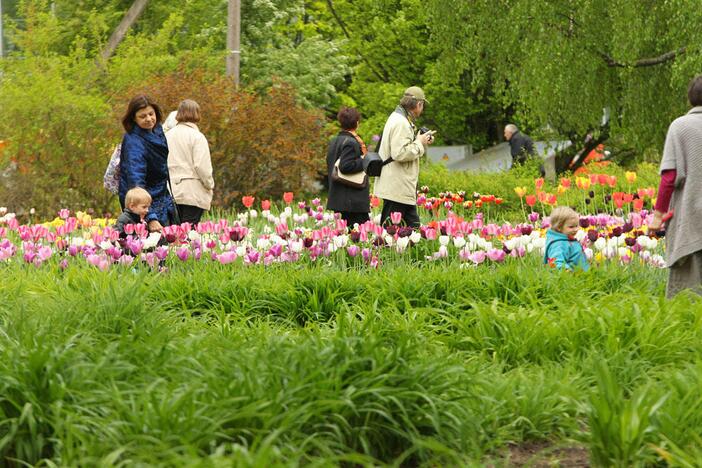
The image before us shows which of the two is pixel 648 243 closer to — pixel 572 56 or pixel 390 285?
pixel 390 285

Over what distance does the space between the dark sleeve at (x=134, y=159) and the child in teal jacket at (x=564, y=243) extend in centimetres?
288

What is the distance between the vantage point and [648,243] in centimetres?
811

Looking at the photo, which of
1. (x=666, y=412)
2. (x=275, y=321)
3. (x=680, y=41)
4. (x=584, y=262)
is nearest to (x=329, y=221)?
(x=584, y=262)

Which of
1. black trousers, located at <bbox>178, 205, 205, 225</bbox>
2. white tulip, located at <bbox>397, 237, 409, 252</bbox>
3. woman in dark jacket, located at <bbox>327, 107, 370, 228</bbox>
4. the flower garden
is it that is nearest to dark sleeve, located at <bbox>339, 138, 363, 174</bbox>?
woman in dark jacket, located at <bbox>327, 107, 370, 228</bbox>

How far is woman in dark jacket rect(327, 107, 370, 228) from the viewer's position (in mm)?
10273

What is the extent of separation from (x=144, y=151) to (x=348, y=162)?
2.10 meters

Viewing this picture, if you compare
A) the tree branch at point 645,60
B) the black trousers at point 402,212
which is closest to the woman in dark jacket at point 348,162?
the black trousers at point 402,212

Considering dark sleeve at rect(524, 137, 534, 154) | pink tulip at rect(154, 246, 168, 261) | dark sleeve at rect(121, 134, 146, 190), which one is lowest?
dark sleeve at rect(524, 137, 534, 154)

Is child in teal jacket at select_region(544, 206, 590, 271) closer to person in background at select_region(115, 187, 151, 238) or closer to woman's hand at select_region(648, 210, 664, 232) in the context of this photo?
woman's hand at select_region(648, 210, 664, 232)

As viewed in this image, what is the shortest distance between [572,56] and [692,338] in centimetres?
1057

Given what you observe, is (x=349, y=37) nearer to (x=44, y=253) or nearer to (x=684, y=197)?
(x=44, y=253)

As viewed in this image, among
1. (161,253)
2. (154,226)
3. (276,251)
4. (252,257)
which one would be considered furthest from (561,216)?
(154,226)

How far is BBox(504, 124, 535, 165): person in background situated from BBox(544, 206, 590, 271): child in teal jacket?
522 inches

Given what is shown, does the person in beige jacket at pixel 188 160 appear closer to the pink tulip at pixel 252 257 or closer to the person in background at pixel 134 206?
the person in background at pixel 134 206
